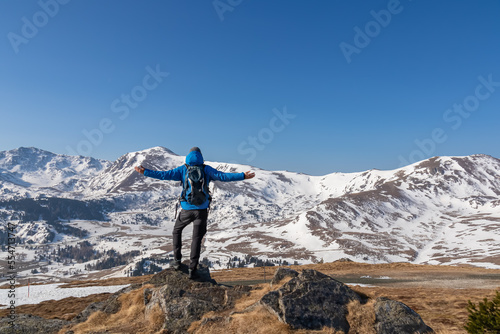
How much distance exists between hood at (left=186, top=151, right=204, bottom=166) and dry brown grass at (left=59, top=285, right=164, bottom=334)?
5767 millimetres

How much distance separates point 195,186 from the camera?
12.0 m

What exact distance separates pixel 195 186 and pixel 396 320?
28.0 ft

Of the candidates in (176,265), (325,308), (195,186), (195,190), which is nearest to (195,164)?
(195,186)

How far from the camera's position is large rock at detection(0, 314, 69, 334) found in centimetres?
1179

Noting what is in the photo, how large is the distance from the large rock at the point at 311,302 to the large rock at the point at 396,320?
2.94 feet

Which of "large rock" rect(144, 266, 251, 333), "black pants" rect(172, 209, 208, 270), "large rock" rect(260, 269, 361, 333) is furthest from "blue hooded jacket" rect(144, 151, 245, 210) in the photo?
"large rock" rect(260, 269, 361, 333)

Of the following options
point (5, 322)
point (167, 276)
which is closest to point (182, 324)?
point (167, 276)

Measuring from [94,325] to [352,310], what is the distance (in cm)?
986

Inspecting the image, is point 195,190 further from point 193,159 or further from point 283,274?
point 283,274

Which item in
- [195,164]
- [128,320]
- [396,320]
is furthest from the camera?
[195,164]

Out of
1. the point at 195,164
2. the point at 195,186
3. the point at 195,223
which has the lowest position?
the point at 195,223

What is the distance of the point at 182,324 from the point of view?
10188 mm

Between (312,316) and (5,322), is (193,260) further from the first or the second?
(5,322)

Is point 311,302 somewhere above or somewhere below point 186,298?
above
